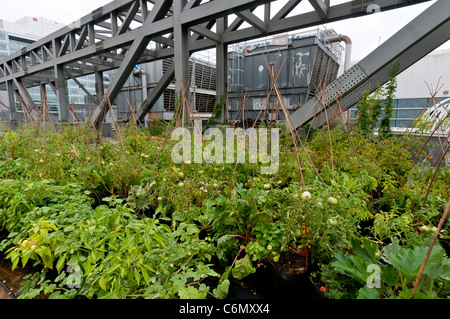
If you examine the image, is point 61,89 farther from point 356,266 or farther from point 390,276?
point 390,276

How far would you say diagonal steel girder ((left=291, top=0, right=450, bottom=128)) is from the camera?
2799 millimetres

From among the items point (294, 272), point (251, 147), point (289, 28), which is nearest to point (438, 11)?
point (289, 28)

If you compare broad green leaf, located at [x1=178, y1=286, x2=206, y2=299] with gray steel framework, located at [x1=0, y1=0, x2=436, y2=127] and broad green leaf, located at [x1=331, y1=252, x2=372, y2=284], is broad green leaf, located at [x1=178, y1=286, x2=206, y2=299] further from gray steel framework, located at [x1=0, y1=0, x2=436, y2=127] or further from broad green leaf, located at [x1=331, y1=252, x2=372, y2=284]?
gray steel framework, located at [x1=0, y1=0, x2=436, y2=127]

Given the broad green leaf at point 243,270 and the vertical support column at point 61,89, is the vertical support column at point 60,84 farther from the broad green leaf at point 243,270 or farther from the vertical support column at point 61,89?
the broad green leaf at point 243,270

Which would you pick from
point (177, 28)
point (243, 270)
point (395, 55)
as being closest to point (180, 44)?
point (177, 28)

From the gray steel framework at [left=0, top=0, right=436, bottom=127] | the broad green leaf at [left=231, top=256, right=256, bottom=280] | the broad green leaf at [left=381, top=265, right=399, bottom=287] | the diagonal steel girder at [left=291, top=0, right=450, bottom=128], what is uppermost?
the gray steel framework at [left=0, top=0, right=436, bottom=127]

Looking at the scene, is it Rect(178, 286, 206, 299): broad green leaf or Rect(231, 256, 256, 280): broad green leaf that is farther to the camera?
Rect(231, 256, 256, 280): broad green leaf

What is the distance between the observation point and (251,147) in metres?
2.56

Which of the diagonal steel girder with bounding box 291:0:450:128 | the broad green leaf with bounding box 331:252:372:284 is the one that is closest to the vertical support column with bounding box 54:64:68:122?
the diagonal steel girder with bounding box 291:0:450:128

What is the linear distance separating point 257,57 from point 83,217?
7530 mm

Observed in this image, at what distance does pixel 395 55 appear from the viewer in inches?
125

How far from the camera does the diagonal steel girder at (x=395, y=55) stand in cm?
280

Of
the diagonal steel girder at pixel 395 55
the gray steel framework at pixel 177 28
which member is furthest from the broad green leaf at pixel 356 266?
the gray steel framework at pixel 177 28
